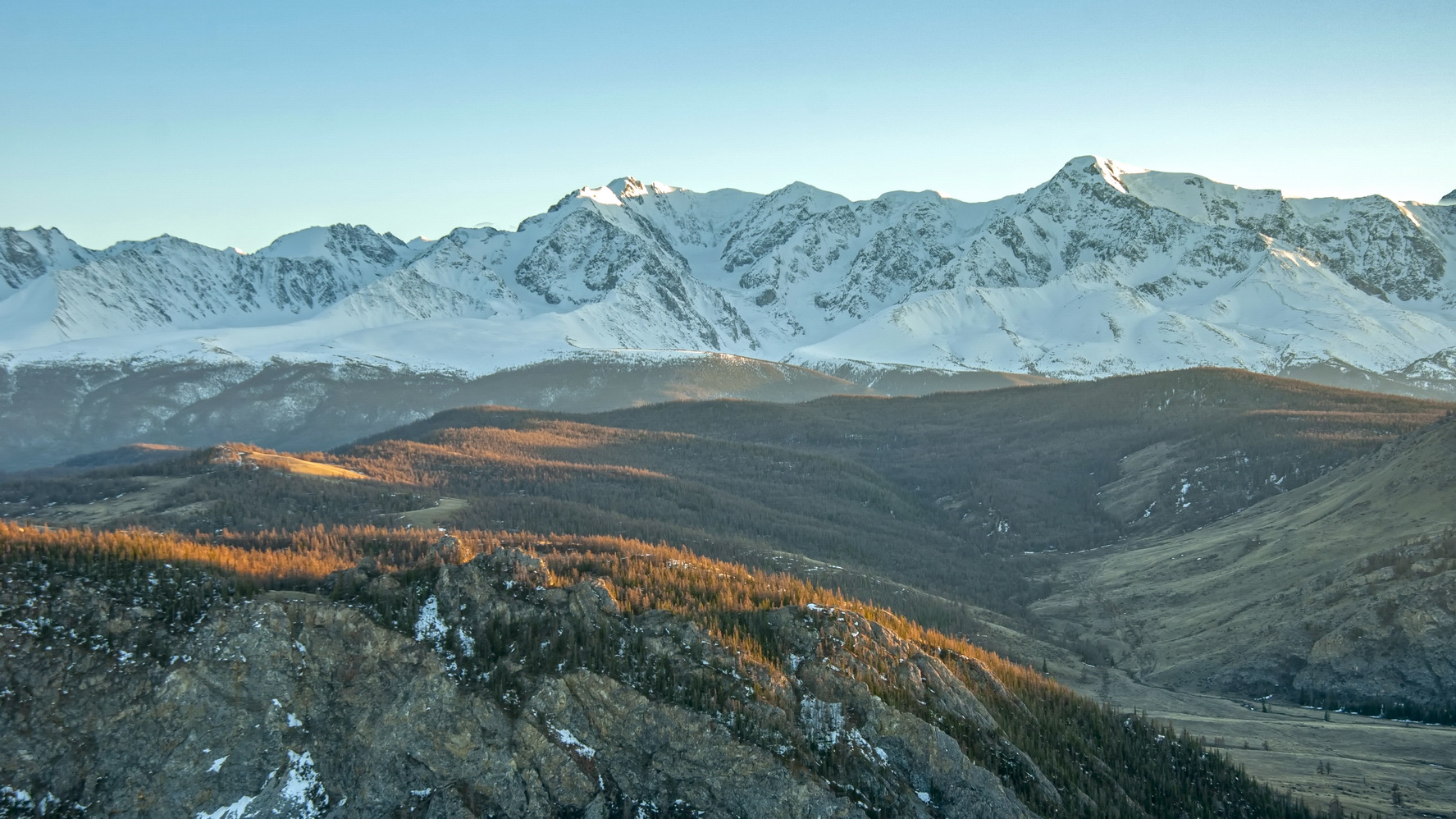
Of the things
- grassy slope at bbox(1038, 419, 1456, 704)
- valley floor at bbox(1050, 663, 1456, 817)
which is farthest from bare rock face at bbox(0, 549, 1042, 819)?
grassy slope at bbox(1038, 419, 1456, 704)

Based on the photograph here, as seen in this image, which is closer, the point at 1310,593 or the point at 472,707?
the point at 472,707

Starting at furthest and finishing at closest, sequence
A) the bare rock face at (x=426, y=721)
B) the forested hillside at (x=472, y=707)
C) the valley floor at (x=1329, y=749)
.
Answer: the valley floor at (x=1329, y=749) → the forested hillside at (x=472, y=707) → the bare rock face at (x=426, y=721)

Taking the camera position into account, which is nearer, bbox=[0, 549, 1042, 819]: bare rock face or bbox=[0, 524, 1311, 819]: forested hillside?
bbox=[0, 549, 1042, 819]: bare rock face

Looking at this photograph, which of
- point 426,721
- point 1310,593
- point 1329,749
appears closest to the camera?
point 426,721

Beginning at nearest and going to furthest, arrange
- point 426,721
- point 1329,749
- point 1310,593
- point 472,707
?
point 426,721 → point 472,707 → point 1329,749 → point 1310,593

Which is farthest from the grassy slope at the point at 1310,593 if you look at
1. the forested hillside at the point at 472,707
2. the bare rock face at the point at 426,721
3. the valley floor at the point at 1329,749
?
the bare rock face at the point at 426,721

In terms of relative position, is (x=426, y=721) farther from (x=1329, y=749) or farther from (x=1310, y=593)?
(x=1310, y=593)

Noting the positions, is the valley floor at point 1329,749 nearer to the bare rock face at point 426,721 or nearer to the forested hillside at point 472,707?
the forested hillside at point 472,707

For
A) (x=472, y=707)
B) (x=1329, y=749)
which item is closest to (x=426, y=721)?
(x=472, y=707)

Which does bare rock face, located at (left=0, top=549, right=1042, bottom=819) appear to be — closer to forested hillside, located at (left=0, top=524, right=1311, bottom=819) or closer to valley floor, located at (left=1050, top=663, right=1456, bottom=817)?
forested hillside, located at (left=0, top=524, right=1311, bottom=819)
